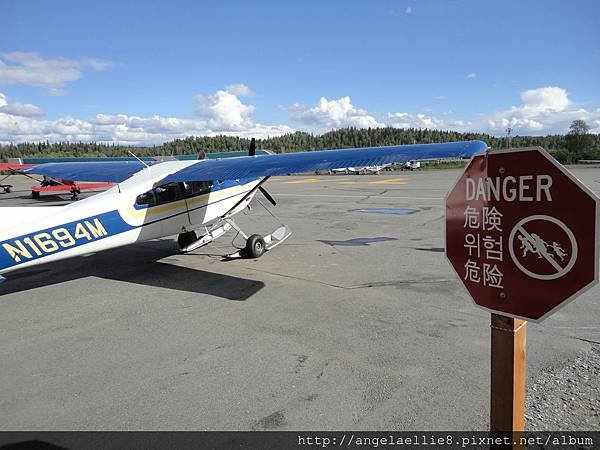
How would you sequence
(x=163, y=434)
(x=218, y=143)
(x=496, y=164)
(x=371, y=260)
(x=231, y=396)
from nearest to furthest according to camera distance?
(x=496, y=164) → (x=163, y=434) → (x=231, y=396) → (x=371, y=260) → (x=218, y=143)

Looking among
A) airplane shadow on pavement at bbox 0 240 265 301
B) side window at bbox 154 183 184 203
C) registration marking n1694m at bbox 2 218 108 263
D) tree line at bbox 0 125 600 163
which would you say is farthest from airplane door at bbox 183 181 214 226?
tree line at bbox 0 125 600 163

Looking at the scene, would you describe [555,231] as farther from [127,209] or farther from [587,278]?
[127,209]

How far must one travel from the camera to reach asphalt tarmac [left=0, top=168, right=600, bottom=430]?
11.8 ft

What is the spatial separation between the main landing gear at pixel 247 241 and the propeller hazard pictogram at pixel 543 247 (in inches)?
314

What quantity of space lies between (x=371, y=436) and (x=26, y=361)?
13.5ft

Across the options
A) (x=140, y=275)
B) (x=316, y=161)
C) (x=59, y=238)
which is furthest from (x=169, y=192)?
(x=316, y=161)

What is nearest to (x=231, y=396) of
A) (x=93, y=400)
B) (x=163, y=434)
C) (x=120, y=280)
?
(x=163, y=434)

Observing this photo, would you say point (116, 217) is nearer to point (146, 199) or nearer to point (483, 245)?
point (146, 199)

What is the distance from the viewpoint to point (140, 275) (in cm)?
838

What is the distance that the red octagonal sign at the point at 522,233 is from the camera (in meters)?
1.44

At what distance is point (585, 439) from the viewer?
307cm

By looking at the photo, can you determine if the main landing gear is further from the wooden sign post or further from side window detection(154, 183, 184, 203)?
the wooden sign post

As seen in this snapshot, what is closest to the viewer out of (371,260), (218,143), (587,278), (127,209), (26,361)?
(587,278)

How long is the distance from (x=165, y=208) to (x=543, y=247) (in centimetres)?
808
